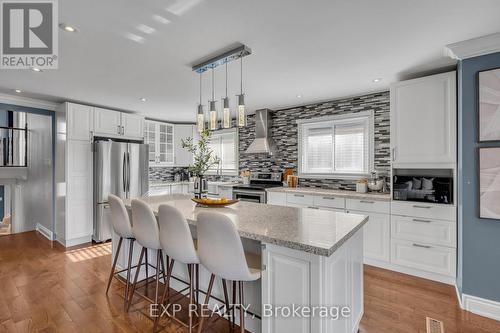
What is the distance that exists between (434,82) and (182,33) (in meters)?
2.73

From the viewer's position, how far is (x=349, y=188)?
3.96 meters

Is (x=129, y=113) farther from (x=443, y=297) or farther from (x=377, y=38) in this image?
(x=443, y=297)

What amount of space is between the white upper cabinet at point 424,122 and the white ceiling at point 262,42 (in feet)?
0.66

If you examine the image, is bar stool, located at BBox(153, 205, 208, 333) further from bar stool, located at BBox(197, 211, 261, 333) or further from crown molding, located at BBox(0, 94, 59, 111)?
crown molding, located at BBox(0, 94, 59, 111)

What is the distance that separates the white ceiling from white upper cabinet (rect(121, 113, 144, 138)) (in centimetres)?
116

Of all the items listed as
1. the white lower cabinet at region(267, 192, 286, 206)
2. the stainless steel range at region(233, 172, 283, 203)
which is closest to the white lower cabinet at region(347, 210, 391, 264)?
the white lower cabinet at region(267, 192, 286, 206)

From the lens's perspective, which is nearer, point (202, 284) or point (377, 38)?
point (377, 38)

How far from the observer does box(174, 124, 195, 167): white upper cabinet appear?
6.02 m

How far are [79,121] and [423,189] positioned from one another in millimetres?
5120

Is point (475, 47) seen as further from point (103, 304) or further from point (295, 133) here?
point (103, 304)

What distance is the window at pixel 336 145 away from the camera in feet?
12.4

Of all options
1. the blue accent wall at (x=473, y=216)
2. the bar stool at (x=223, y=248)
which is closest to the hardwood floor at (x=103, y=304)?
the blue accent wall at (x=473, y=216)

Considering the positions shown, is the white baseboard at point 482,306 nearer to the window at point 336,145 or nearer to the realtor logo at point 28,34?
the window at point 336,145

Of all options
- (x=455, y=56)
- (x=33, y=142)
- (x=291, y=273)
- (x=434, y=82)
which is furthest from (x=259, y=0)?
(x=33, y=142)
